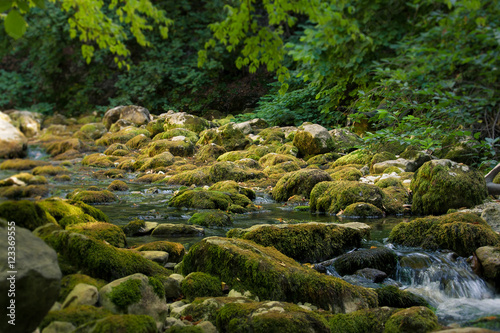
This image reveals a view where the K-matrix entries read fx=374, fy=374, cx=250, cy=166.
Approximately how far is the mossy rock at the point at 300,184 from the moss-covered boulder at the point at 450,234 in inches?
119

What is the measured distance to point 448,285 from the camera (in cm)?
360

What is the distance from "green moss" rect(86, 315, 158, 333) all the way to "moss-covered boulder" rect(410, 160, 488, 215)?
5467 mm

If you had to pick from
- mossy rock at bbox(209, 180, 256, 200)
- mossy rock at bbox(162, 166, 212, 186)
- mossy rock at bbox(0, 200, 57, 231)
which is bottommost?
mossy rock at bbox(162, 166, 212, 186)

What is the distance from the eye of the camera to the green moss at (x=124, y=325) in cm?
182

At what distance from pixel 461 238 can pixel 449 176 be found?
2.23 meters

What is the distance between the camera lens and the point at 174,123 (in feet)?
52.4

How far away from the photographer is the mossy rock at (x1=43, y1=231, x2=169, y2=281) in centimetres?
276

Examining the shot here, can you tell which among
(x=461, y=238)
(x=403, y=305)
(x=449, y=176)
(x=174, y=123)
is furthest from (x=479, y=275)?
(x=174, y=123)

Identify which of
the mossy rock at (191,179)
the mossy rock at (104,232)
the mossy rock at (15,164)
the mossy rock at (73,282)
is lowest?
the mossy rock at (191,179)

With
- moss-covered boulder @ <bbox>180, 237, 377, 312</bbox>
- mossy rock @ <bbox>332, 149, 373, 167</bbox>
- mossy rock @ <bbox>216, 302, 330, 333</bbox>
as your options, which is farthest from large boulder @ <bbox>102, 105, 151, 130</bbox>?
mossy rock @ <bbox>216, 302, 330, 333</bbox>

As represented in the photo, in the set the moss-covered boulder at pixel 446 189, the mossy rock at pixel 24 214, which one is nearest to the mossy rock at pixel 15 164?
the mossy rock at pixel 24 214

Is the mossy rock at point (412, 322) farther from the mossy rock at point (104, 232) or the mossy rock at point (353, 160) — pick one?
the mossy rock at point (353, 160)

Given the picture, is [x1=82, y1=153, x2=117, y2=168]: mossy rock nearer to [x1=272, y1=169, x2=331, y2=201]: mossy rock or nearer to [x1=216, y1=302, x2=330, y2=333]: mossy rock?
[x1=272, y1=169, x2=331, y2=201]: mossy rock

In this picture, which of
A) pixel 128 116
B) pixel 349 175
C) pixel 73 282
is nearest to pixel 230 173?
pixel 349 175
